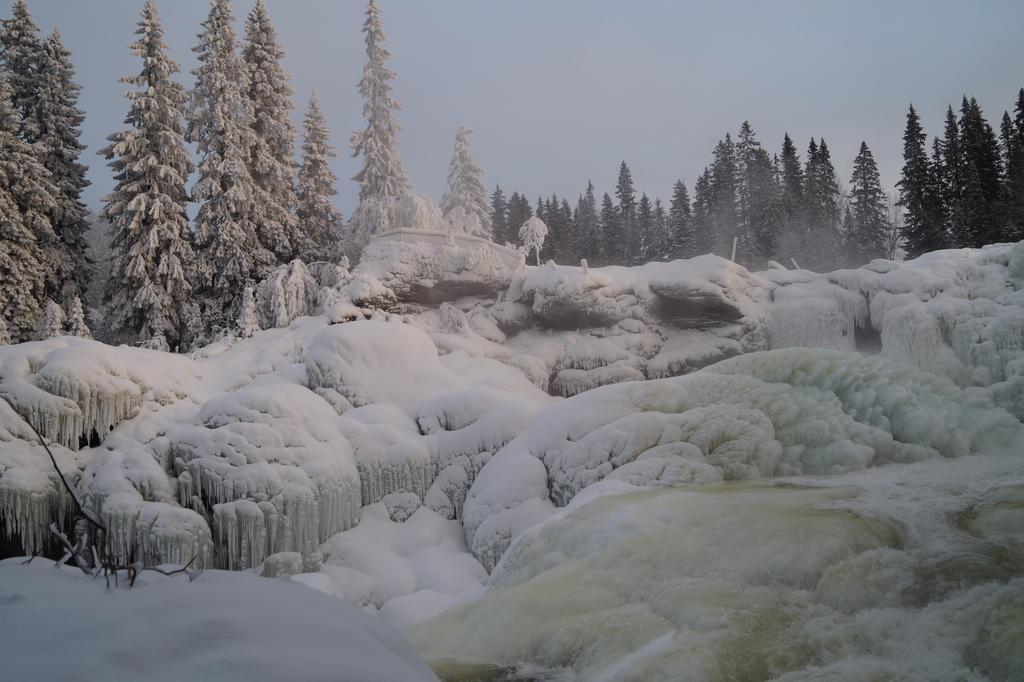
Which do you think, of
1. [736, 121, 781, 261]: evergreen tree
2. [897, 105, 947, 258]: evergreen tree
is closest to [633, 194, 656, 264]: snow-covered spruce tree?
[736, 121, 781, 261]: evergreen tree

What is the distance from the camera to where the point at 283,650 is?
5.57 feet

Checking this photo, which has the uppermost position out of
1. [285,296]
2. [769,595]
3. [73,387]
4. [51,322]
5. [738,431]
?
[285,296]

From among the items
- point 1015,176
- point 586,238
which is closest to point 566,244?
point 586,238

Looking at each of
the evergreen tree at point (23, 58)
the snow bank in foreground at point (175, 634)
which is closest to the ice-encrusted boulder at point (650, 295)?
the snow bank in foreground at point (175, 634)

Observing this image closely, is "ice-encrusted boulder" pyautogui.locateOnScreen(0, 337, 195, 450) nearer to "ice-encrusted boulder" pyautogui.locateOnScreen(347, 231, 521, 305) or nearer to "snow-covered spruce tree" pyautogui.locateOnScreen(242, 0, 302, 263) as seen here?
"ice-encrusted boulder" pyautogui.locateOnScreen(347, 231, 521, 305)

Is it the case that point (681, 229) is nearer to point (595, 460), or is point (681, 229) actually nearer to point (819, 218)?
point (819, 218)

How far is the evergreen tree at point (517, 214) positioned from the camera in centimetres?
5084

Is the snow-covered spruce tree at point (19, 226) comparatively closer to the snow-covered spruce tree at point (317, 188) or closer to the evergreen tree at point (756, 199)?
the snow-covered spruce tree at point (317, 188)

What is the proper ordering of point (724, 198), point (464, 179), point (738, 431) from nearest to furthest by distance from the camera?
point (738, 431)
point (464, 179)
point (724, 198)

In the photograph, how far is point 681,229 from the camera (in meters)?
40.2

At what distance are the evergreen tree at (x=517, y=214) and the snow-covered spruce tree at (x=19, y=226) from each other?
112 ft

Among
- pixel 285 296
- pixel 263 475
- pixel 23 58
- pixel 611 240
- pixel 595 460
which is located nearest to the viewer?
pixel 595 460

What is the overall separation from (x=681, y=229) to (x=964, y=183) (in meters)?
15.6

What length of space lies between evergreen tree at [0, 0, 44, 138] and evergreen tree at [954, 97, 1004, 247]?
37.6 metres
